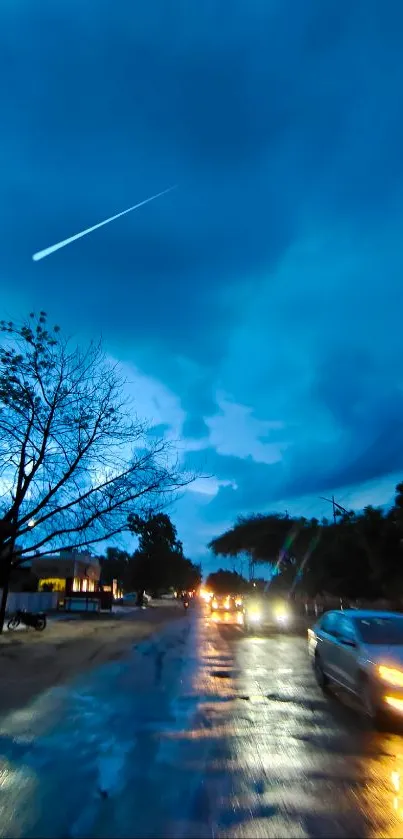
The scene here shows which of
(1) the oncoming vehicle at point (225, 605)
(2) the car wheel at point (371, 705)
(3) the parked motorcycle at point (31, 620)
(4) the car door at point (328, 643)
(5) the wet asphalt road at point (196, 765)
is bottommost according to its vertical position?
(5) the wet asphalt road at point (196, 765)

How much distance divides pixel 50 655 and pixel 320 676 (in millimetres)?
9351

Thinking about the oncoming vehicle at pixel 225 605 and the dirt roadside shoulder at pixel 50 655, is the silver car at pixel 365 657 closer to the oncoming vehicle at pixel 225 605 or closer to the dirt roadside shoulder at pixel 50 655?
the dirt roadside shoulder at pixel 50 655

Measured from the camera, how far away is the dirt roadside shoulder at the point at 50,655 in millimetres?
12141

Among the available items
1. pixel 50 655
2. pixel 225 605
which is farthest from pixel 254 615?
pixel 225 605

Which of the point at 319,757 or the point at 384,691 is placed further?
the point at 384,691

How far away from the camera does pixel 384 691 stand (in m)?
8.15

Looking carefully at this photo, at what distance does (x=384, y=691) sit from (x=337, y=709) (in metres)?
1.90

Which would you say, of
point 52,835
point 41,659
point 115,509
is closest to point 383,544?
point 115,509

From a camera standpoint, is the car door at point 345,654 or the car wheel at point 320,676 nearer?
the car door at point 345,654

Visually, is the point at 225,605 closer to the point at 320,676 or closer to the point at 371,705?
the point at 320,676

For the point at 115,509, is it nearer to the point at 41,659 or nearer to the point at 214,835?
the point at 41,659

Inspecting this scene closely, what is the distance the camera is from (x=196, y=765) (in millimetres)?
6543

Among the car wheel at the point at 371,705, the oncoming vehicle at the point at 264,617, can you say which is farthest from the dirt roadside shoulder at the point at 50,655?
the car wheel at the point at 371,705

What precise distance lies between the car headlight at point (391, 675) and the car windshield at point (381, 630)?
90 cm
